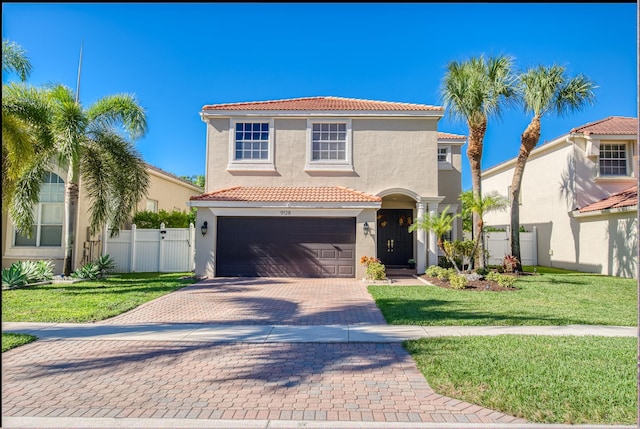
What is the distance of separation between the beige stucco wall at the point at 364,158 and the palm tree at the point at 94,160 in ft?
10.7

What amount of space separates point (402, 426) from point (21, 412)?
423cm

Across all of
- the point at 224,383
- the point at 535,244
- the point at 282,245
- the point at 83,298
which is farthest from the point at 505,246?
the point at 224,383

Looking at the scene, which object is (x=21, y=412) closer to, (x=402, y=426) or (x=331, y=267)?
(x=402, y=426)

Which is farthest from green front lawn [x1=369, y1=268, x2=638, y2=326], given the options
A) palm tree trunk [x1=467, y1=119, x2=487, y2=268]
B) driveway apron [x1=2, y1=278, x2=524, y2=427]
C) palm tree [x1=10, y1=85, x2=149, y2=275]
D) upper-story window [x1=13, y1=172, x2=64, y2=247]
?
upper-story window [x1=13, y1=172, x2=64, y2=247]

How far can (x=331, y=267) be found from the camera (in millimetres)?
15914

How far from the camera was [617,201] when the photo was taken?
684 inches

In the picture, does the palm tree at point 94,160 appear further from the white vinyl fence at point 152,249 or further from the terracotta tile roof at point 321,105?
the terracotta tile roof at point 321,105

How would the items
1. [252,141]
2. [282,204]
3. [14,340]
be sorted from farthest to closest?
[252,141] < [282,204] < [14,340]

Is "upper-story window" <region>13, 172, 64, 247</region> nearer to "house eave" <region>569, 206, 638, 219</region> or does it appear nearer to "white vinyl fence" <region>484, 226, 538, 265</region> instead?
"white vinyl fence" <region>484, 226, 538, 265</region>

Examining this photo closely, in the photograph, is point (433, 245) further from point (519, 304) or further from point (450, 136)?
point (519, 304)

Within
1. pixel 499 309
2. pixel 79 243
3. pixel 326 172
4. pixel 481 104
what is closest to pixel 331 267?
pixel 326 172

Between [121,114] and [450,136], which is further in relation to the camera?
[450,136]

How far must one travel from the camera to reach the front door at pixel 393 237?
19000mm

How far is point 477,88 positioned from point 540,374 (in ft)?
41.9
